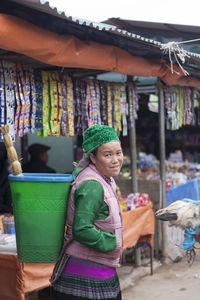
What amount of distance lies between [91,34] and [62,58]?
15.4 inches

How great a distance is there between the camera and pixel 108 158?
2.25 m

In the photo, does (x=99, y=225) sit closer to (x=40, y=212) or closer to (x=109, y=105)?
(x=40, y=212)

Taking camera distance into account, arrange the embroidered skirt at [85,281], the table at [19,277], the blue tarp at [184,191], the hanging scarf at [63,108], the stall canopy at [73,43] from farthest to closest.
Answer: the blue tarp at [184,191], the hanging scarf at [63,108], the table at [19,277], the stall canopy at [73,43], the embroidered skirt at [85,281]

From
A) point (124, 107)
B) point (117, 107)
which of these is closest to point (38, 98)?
point (117, 107)

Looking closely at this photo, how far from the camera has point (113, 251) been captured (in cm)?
226

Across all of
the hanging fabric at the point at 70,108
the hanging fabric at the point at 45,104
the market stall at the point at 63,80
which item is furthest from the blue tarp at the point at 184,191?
the hanging fabric at the point at 45,104

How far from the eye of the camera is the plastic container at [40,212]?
212cm

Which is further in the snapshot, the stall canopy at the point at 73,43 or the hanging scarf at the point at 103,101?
the hanging scarf at the point at 103,101

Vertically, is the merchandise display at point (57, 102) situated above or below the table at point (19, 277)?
above

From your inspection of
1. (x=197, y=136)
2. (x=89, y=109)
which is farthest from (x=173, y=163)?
(x=89, y=109)

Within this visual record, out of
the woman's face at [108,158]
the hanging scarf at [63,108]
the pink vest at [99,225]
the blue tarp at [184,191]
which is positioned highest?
the hanging scarf at [63,108]

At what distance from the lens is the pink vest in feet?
7.27

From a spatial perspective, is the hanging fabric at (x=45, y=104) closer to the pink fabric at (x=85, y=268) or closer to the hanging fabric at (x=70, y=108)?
the hanging fabric at (x=70, y=108)

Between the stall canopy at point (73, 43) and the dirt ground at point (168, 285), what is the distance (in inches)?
88.5
